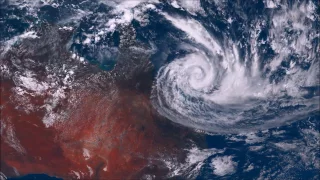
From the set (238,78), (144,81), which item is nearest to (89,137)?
(144,81)

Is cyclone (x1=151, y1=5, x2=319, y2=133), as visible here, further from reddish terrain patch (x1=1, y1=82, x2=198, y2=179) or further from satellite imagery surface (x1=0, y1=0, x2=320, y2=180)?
reddish terrain patch (x1=1, y1=82, x2=198, y2=179)

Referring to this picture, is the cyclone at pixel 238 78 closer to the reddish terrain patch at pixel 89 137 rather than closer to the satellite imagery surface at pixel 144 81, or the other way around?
the satellite imagery surface at pixel 144 81

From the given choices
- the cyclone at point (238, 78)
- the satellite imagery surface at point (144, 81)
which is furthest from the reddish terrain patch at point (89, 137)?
the cyclone at point (238, 78)

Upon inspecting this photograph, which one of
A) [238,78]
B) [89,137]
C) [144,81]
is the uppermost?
[238,78]

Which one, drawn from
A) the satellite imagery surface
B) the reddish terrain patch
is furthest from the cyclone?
the reddish terrain patch

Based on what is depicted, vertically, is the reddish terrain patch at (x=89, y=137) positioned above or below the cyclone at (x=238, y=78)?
below

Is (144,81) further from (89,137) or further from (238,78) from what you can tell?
(238,78)
